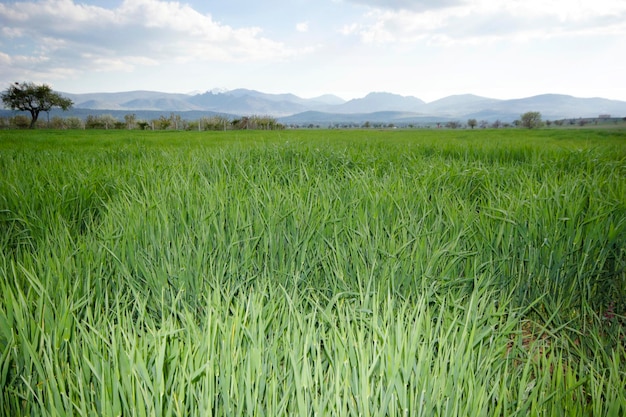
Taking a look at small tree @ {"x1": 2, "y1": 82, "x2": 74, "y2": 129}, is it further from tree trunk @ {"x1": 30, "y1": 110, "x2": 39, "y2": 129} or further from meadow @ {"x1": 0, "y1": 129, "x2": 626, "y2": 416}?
meadow @ {"x1": 0, "y1": 129, "x2": 626, "y2": 416}

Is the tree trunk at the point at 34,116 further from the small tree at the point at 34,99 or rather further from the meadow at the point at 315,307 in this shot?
the meadow at the point at 315,307

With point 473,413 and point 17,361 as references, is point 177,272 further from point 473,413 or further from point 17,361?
point 473,413

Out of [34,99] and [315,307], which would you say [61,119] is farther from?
[315,307]

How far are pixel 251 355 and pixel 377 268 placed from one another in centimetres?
119

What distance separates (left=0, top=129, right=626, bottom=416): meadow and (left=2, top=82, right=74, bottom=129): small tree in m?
81.5

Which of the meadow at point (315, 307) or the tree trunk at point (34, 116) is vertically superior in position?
the tree trunk at point (34, 116)

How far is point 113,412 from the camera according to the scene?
1.03 m

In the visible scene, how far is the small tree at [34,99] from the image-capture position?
6962 centimetres

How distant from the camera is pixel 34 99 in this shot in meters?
71.0

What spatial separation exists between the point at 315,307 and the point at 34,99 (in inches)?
3453

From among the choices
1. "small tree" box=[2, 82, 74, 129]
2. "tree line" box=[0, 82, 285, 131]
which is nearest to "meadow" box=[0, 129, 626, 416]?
"tree line" box=[0, 82, 285, 131]

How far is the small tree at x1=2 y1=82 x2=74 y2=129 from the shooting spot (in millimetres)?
69625

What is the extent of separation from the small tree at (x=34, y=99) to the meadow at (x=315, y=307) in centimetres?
8150

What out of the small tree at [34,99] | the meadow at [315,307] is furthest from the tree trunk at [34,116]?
the meadow at [315,307]
